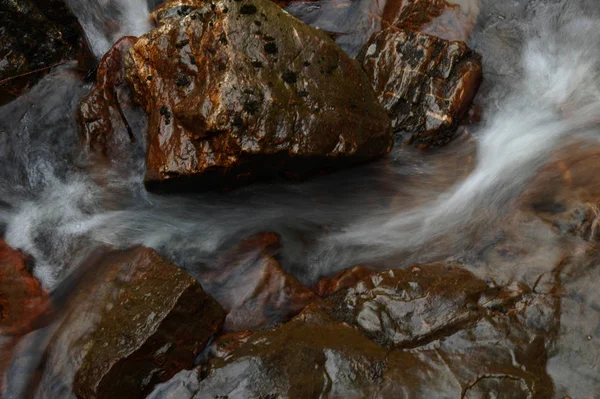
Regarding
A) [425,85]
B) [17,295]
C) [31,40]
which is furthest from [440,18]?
[17,295]

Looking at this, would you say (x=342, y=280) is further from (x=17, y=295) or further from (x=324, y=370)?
(x=17, y=295)

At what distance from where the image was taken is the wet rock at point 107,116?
207 inches

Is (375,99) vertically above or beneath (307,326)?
above

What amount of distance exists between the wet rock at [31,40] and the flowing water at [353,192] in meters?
0.16

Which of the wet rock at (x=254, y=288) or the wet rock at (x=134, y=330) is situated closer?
Answer: the wet rock at (x=134, y=330)

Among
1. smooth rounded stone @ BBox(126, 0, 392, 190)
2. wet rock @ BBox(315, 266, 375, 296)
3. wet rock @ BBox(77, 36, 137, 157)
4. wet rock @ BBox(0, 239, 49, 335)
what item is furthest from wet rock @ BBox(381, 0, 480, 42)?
wet rock @ BBox(0, 239, 49, 335)

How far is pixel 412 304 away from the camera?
3.63 meters

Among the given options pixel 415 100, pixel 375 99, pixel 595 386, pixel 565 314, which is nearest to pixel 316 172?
pixel 375 99

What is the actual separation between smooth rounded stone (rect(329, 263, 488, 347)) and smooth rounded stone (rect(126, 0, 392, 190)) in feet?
4.73

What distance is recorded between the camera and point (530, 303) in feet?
11.6

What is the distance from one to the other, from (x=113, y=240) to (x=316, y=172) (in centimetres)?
225

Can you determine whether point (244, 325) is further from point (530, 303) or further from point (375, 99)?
point (375, 99)

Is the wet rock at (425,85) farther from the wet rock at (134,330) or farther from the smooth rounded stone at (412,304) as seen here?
the wet rock at (134,330)

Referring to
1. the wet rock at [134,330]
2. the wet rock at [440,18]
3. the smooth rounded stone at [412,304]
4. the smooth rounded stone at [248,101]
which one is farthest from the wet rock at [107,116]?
the wet rock at [440,18]
